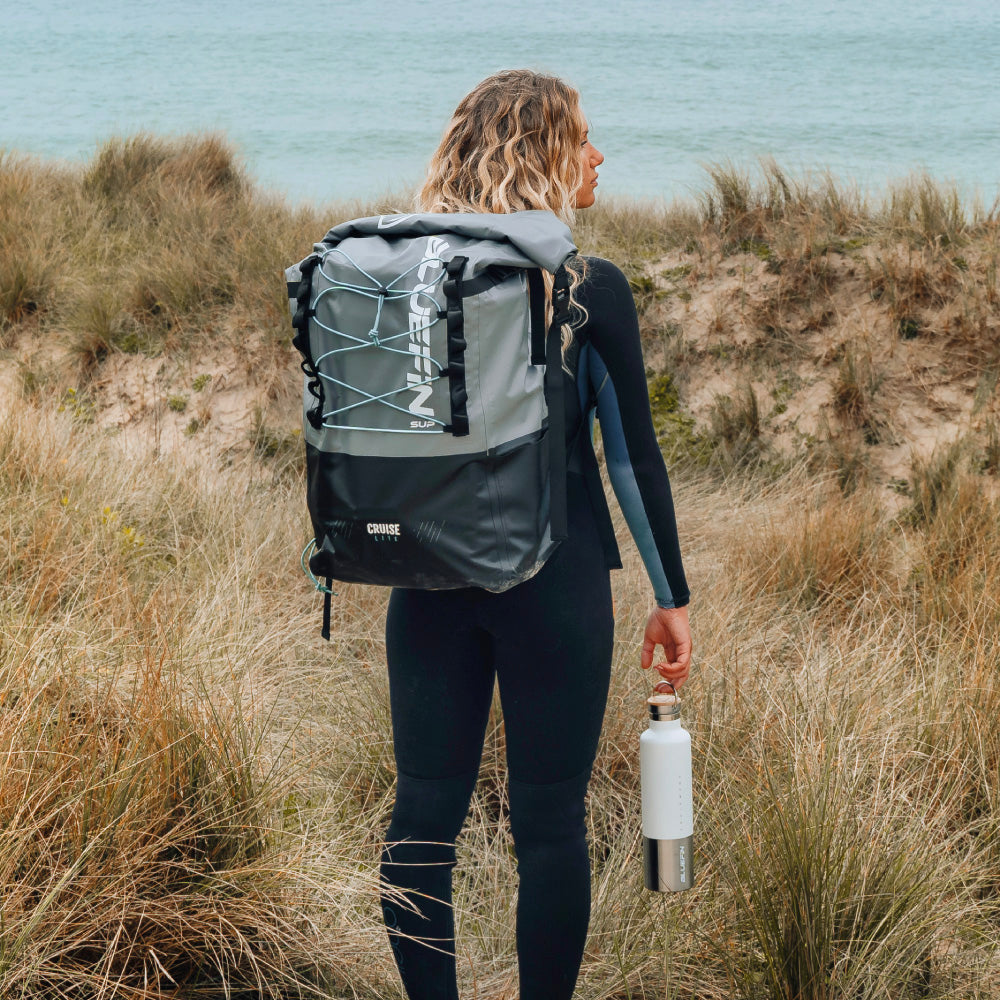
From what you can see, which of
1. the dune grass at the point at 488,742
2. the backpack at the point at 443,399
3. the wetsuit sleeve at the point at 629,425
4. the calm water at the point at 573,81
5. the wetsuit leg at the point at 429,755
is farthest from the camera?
the calm water at the point at 573,81

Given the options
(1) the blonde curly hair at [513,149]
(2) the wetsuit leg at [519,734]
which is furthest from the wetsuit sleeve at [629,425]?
(1) the blonde curly hair at [513,149]

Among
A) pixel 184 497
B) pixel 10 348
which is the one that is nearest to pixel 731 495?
pixel 184 497

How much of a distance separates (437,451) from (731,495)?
432cm

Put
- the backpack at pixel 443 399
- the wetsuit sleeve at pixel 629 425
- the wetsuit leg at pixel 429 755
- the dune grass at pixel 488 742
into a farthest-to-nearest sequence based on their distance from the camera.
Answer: the dune grass at pixel 488 742, the wetsuit leg at pixel 429 755, the wetsuit sleeve at pixel 629 425, the backpack at pixel 443 399

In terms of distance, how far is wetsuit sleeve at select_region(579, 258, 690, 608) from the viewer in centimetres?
178

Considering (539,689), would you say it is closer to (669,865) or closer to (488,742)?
(669,865)

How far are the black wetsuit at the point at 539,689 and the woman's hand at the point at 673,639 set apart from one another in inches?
1.5

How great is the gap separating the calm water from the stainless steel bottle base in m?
1.63

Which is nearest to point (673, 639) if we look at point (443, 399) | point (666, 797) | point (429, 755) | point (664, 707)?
point (664, 707)

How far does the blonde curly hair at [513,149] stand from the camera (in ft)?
6.02

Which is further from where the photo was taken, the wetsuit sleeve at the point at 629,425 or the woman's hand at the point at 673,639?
the woman's hand at the point at 673,639

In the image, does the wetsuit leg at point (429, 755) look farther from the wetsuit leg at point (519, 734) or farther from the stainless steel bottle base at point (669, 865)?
the stainless steel bottle base at point (669, 865)

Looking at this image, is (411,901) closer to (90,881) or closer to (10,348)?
(90,881)

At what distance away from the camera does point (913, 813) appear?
7.99 ft
